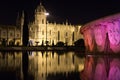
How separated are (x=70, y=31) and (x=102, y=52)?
103 metres

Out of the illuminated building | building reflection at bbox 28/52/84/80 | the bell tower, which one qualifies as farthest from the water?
the bell tower

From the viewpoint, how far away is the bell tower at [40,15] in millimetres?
124525

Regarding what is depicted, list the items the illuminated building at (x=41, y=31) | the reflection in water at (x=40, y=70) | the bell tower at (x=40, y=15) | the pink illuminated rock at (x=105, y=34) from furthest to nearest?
1. the bell tower at (x=40, y=15)
2. the illuminated building at (x=41, y=31)
3. the pink illuminated rock at (x=105, y=34)
4. the reflection in water at (x=40, y=70)

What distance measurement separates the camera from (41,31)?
405 feet

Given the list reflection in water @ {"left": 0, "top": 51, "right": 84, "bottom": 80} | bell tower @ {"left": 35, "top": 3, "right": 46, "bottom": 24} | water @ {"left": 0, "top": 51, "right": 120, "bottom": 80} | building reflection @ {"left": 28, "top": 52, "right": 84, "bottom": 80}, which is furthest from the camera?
bell tower @ {"left": 35, "top": 3, "right": 46, "bottom": 24}

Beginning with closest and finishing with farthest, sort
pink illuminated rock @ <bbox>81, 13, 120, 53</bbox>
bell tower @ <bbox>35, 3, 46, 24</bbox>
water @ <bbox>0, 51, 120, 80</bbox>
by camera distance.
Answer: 1. water @ <bbox>0, 51, 120, 80</bbox>
2. pink illuminated rock @ <bbox>81, 13, 120, 53</bbox>
3. bell tower @ <bbox>35, 3, 46, 24</bbox>

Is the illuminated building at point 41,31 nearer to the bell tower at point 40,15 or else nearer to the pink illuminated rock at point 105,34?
the bell tower at point 40,15

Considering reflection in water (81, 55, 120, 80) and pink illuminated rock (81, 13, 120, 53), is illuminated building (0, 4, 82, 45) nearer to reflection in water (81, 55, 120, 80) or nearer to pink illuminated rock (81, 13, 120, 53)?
pink illuminated rock (81, 13, 120, 53)

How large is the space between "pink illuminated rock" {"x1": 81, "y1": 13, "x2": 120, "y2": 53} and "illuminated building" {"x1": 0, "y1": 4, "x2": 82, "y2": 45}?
8560cm

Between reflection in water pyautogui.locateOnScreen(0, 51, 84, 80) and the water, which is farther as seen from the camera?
reflection in water pyautogui.locateOnScreen(0, 51, 84, 80)

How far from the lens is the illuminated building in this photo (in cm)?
11606

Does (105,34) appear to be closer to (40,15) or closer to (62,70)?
(62,70)

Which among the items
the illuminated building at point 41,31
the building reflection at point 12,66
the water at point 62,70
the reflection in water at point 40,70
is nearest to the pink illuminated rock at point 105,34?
the reflection in water at point 40,70

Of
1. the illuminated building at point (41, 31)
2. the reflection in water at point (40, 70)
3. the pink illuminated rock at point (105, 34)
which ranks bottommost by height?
the reflection in water at point (40, 70)
